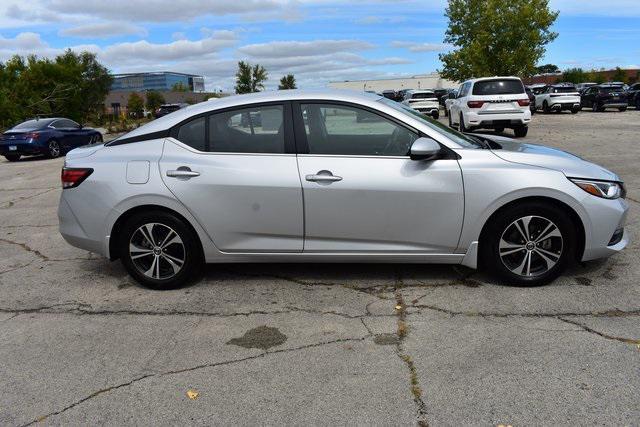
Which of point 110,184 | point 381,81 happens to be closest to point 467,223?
point 110,184

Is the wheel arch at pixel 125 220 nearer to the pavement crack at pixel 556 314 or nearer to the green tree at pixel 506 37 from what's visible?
the pavement crack at pixel 556 314

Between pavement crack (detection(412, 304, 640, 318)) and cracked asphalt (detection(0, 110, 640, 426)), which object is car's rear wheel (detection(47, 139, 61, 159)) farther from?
pavement crack (detection(412, 304, 640, 318))

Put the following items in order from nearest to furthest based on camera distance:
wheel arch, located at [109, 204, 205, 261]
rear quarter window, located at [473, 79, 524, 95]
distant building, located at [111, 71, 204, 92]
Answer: wheel arch, located at [109, 204, 205, 261]
rear quarter window, located at [473, 79, 524, 95]
distant building, located at [111, 71, 204, 92]

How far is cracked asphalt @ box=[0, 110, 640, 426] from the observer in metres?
2.99

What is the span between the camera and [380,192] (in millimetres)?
4398

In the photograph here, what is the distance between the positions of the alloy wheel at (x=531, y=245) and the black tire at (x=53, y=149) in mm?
17589

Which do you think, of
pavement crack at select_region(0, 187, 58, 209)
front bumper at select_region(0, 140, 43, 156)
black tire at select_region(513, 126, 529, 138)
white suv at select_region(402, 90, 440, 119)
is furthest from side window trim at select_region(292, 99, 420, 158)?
white suv at select_region(402, 90, 440, 119)

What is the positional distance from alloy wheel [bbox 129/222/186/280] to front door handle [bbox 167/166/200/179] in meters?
0.44

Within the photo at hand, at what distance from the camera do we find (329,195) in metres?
4.45

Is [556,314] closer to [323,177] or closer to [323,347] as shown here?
[323,347]

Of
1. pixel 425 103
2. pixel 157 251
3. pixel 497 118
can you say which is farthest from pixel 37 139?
pixel 425 103

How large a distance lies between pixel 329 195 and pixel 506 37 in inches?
1700

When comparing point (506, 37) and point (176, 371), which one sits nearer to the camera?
point (176, 371)

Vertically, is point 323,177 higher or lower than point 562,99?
lower
